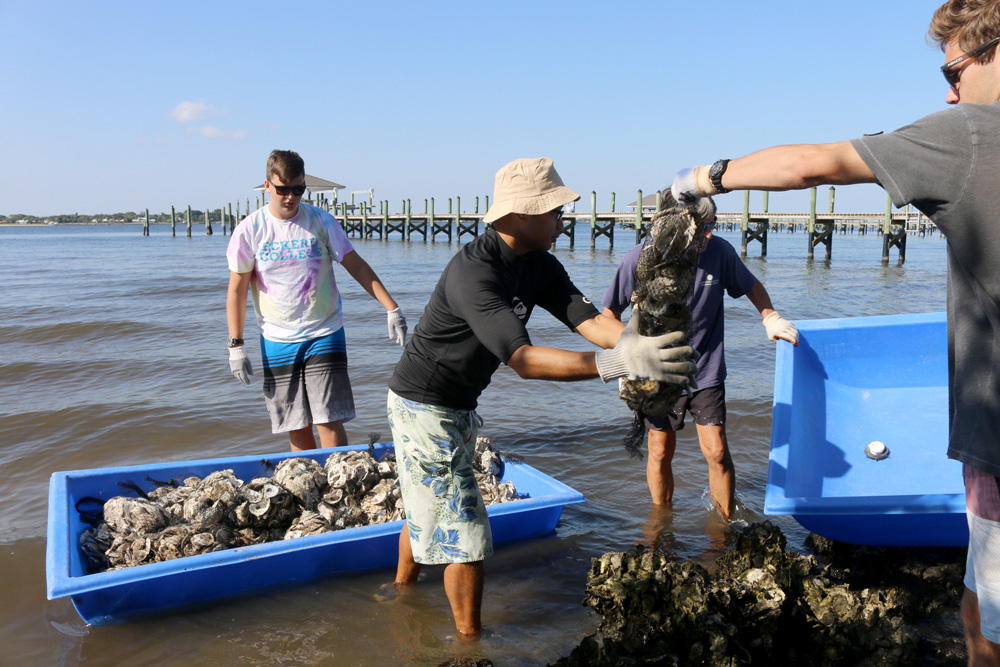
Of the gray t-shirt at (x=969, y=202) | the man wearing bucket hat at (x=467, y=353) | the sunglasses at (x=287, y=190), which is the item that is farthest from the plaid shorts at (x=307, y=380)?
the gray t-shirt at (x=969, y=202)

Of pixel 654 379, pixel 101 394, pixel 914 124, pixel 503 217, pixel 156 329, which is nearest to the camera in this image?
pixel 914 124

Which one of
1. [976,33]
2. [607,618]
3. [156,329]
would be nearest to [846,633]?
[607,618]

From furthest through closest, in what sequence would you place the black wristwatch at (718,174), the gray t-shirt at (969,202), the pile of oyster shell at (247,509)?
the pile of oyster shell at (247,509)
the black wristwatch at (718,174)
the gray t-shirt at (969,202)

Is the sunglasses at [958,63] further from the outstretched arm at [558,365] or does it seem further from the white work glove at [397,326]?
the white work glove at [397,326]

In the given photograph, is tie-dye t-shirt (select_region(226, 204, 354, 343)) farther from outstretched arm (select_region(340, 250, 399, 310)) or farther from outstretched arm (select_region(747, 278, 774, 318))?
outstretched arm (select_region(747, 278, 774, 318))

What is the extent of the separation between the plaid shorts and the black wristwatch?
10.4ft

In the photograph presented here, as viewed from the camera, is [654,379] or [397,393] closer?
[654,379]

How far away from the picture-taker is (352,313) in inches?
645

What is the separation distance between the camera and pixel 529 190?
8.95 ft

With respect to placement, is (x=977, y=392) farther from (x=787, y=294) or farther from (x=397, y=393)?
(x=787, y=294)

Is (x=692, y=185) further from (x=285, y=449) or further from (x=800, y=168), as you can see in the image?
(x=285, y=449)

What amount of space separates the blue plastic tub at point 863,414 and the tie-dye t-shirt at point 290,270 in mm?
3116

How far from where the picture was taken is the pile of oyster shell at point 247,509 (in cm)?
388

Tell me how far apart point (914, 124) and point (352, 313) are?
15253 mm
